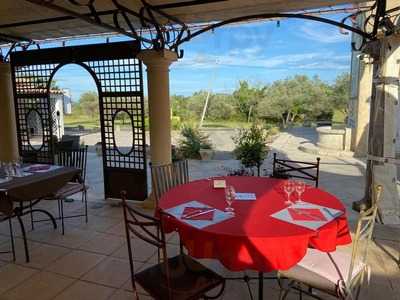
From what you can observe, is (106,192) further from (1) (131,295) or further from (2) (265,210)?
(2) (265,210)

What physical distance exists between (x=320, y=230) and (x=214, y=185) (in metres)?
1.05

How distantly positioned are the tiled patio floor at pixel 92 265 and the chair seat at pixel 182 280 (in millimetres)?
566

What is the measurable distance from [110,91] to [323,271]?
3637 mm

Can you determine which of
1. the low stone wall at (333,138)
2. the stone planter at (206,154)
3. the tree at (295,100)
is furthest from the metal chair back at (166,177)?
the tree at (295,100)

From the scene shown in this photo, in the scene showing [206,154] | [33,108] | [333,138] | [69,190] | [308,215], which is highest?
[33,108]

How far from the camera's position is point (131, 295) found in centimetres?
234

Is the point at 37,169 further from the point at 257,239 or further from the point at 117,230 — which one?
the point at 257,239

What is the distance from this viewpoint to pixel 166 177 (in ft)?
9.81

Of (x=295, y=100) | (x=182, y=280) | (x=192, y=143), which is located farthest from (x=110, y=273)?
(x=295, y=100)

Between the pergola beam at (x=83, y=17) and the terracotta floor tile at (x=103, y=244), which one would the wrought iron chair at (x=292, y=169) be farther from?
the pergola beam at (x=83, y=17)

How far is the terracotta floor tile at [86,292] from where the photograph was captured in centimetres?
235

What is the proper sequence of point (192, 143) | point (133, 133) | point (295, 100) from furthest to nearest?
1. point (295, 100)
2. point (192, 143)
3. point (133, 133)

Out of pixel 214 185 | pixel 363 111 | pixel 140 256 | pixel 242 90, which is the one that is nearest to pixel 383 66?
pixel 214 185

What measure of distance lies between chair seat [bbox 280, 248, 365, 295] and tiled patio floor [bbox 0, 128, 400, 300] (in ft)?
1.67
